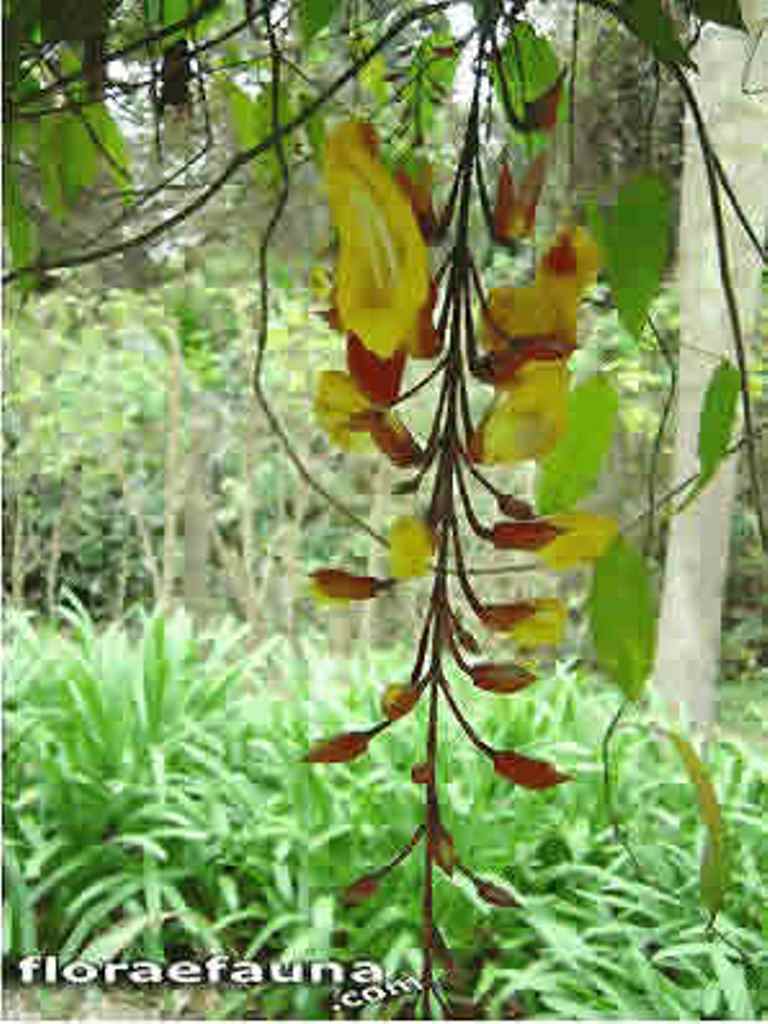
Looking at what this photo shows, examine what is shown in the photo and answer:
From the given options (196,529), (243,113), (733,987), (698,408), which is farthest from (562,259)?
(196,529)

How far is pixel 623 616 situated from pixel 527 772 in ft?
0.09

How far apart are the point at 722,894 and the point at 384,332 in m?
0.10

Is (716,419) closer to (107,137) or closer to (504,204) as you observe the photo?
(504,204)

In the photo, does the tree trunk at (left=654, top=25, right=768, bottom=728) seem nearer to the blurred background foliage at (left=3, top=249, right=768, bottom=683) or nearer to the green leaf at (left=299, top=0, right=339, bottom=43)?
the blurred background foliage at (left=3, top=249, right=768, bottom=683)

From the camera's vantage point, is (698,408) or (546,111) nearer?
(546,111)

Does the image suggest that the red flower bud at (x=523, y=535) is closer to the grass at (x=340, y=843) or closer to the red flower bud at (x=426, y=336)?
the red flower bud at (x=426, y=336)

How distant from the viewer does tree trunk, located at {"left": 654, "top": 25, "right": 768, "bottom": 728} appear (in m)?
1.94

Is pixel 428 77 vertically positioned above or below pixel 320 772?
above

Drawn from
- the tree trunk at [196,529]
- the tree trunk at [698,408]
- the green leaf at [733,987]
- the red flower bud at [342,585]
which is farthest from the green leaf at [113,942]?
the red flower bud at [342,585]

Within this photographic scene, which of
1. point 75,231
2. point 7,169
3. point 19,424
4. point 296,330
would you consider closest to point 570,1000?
point 75,231

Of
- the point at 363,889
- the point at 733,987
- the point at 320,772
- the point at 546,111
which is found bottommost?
the point at 733,987

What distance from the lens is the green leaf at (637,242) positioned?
23 centimetres

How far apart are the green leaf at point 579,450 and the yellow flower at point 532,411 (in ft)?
0.08

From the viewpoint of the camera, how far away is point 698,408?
84.1 inches
